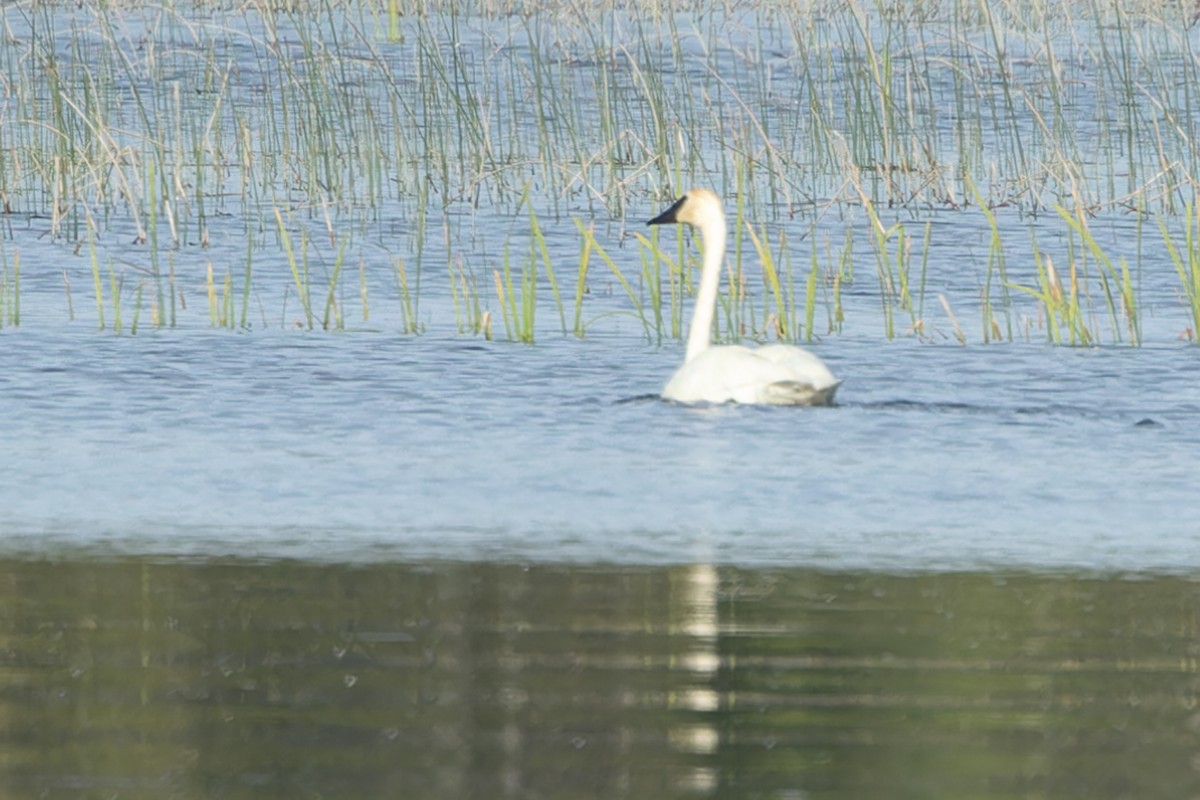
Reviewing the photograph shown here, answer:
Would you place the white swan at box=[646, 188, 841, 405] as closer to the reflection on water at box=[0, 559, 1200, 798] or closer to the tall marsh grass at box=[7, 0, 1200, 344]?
the tall marsh grass at box=[7, 0, 1200, 344]

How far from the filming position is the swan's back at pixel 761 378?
8.98 metres

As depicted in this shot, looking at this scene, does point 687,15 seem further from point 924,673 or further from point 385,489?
point 924,673

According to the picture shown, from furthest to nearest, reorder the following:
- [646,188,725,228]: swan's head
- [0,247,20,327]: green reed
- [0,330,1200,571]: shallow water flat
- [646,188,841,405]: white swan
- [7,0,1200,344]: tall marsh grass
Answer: [7,0,1200,344]: tall marsh grass
[0,247,20,327]: green reed
[646,188,725,228]: swan's head
[646,188,841,405]: white swan
[0,330,1200,571]: shallow water flat

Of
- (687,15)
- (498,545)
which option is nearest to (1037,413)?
(498,545)

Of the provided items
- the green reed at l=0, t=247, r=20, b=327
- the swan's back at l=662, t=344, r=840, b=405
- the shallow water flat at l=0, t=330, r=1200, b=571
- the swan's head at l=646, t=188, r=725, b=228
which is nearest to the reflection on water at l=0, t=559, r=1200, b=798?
the shallow water flat at l=0, t=330, r=1200, b=571

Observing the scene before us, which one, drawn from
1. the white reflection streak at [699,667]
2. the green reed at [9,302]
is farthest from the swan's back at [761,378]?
the green reed at [9,302]

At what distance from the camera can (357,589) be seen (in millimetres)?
5676

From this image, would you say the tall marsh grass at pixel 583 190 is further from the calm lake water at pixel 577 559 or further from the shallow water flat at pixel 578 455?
the shallow water flat at pixel 578 455

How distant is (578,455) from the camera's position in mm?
8055

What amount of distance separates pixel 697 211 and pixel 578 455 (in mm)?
2903

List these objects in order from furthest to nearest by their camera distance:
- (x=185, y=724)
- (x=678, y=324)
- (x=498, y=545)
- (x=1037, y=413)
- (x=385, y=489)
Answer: (x=678, y=324)
(x=1037, y=413)
(x=385, y=489)
(x=498, y=545)
(x=185, y=724)

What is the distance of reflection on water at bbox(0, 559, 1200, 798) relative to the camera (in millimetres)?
4035

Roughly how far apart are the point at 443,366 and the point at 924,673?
559cm

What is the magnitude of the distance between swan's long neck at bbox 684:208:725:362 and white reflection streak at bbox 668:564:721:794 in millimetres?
3651
